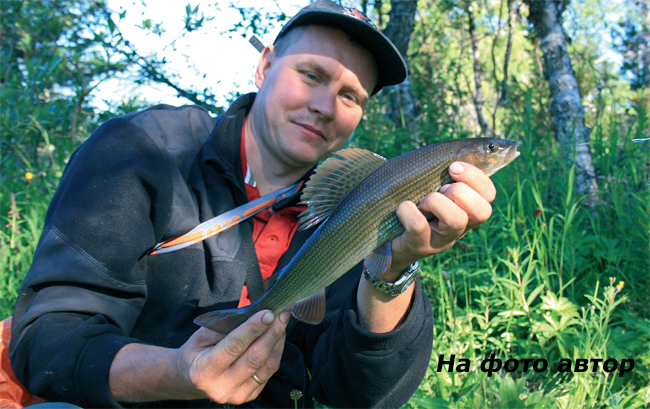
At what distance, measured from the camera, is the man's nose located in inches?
93.4

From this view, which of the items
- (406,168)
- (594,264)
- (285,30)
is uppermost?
(285,30)

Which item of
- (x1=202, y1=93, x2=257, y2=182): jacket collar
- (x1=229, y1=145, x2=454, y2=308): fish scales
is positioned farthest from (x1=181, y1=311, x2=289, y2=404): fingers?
(x1=202, y1=93, x2=257, y2=182): jacket collar

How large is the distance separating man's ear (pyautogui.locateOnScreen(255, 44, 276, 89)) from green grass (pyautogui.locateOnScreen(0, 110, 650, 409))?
67.6 inches

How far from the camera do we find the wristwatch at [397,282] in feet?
5.74

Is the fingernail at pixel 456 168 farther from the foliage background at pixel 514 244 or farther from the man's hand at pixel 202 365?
the foliage background at pixel 514 244

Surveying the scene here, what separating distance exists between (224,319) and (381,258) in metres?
0.64

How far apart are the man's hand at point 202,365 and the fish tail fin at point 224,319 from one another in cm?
5

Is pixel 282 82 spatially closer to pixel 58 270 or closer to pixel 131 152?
pixel 131 152

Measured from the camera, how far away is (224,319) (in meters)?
1.59

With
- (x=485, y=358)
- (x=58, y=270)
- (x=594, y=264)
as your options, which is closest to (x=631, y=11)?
(x=594, y=264)

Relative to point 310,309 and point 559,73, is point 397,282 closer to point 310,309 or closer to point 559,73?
point 310,309

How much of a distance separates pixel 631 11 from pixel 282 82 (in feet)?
40.8

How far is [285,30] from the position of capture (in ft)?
8.43

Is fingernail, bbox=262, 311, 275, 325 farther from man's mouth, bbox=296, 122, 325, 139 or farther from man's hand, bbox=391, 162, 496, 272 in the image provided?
man's mouth, bbox=296, 122, 325, 139
